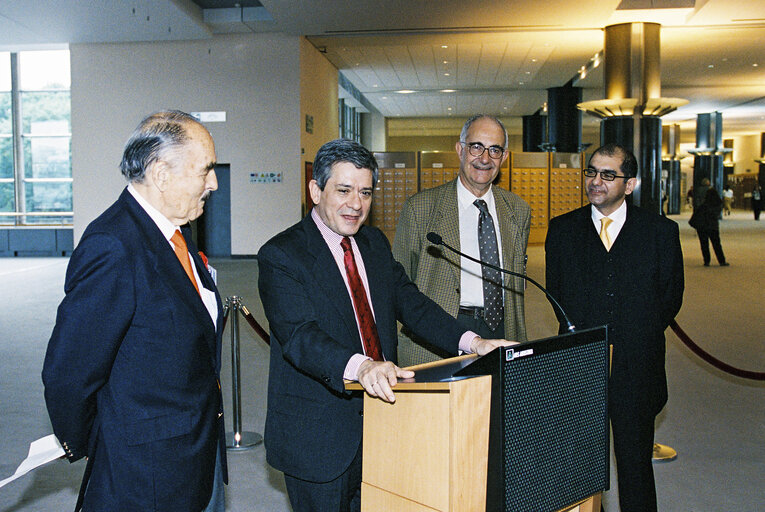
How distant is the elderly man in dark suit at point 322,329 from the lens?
1.85m

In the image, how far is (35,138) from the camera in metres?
18.3

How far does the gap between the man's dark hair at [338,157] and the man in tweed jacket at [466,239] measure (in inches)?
37.5

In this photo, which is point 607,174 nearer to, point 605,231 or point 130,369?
point 605,231

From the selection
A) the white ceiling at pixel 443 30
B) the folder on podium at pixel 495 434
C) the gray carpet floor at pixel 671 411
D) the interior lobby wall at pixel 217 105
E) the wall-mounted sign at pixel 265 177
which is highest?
the white ceiling at pixel 443 30

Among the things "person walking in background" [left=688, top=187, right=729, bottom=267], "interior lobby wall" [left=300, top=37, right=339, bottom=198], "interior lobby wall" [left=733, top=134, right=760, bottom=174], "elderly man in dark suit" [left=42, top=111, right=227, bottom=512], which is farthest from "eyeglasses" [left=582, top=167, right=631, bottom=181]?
"interior lobby wall" [left=733, top=134, right=760, bottom=174]

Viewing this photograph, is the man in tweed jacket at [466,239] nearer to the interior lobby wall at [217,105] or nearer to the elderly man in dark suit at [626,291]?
the elderly man in dark suit at [626,291]

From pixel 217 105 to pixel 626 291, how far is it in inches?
560

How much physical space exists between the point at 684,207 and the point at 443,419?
53.2 metres

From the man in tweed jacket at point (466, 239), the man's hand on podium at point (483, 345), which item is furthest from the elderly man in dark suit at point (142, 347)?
the man in tweed jacket at point (466, 239)

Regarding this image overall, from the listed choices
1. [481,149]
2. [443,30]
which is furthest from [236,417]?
[443,30]

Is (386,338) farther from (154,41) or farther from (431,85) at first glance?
(431,85)

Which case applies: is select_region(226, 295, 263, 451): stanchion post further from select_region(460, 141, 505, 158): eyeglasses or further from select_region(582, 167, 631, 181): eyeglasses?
select_region(582, 167, 631, 181): eyeglasses

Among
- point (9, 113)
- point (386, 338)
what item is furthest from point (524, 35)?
point (386, 338)

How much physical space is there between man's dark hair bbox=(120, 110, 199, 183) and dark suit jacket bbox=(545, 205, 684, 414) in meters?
1.83
